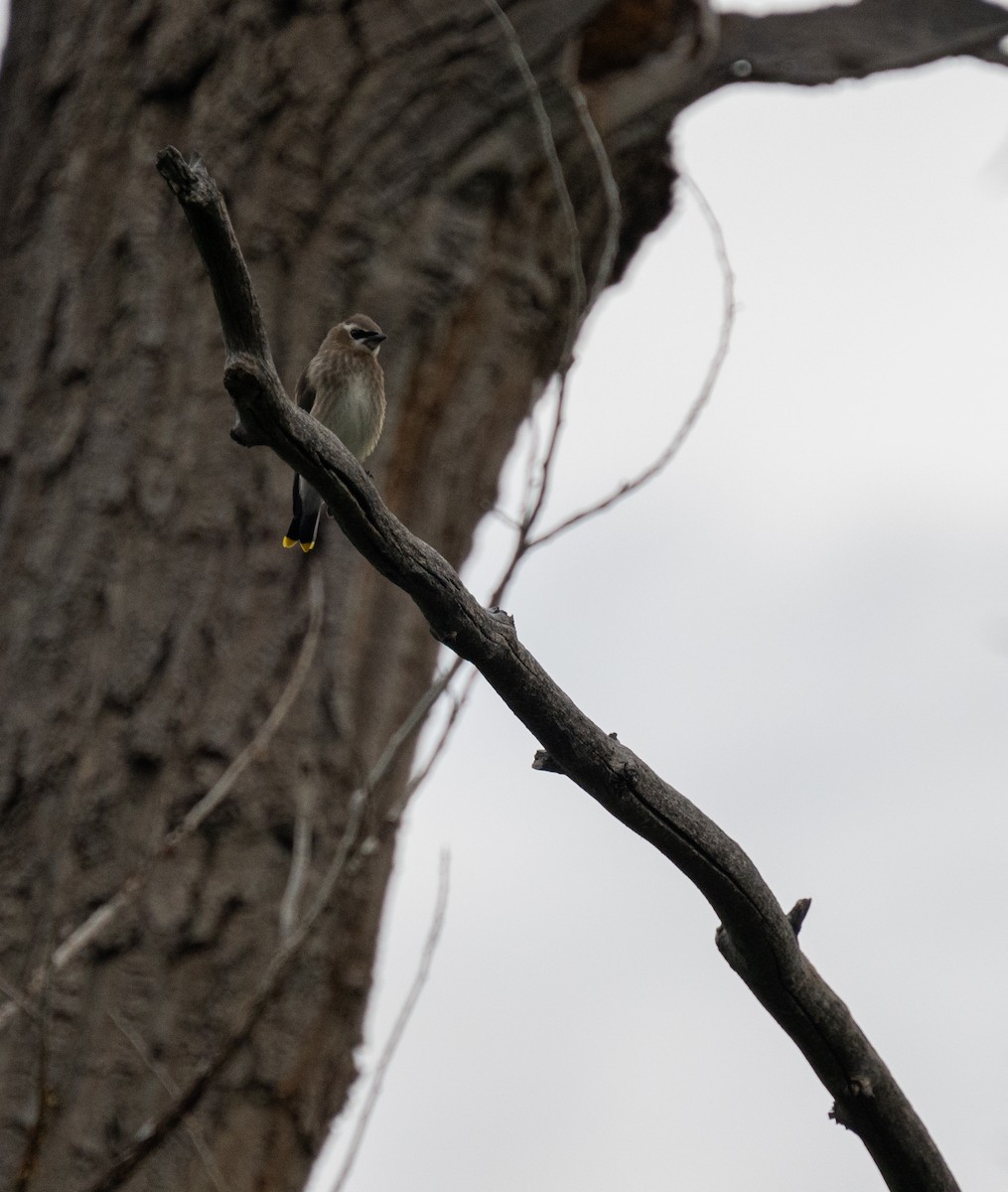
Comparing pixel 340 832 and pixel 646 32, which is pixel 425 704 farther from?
pixel 646 32

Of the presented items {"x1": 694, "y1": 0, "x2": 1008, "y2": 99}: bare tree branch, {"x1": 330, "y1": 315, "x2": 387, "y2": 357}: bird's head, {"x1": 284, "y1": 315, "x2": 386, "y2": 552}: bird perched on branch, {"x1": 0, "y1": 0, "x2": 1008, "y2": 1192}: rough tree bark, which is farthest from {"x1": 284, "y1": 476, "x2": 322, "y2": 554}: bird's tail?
{"x1": 694, "y1": 0, "x2": 1008, "y2": 99}: bare tree branch

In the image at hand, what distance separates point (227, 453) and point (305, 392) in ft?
1.05

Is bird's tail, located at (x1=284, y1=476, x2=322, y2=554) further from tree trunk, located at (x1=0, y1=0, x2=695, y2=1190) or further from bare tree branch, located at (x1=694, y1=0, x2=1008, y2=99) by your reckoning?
bare tree branch, located at (x1=694, y1=0, x2=1008, y2=99)

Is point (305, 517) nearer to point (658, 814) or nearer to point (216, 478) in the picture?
point (216, 478)

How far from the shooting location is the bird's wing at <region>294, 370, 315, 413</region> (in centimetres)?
482

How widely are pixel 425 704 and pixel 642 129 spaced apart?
3300mm

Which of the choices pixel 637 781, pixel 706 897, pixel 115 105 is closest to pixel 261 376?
pixel 637 781

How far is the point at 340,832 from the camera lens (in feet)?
14.8

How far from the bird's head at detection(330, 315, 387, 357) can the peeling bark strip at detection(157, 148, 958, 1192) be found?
2451 mm

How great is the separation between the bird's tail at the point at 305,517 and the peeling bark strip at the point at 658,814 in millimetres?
2153

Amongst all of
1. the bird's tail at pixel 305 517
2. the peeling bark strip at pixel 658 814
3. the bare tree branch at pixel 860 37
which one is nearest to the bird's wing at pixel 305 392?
the bird's tail at pixel 305 517

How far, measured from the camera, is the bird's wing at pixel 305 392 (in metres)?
4.82

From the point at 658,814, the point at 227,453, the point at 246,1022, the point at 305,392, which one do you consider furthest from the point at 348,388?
the point at 658,814

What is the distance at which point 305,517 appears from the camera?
14.9 ft
